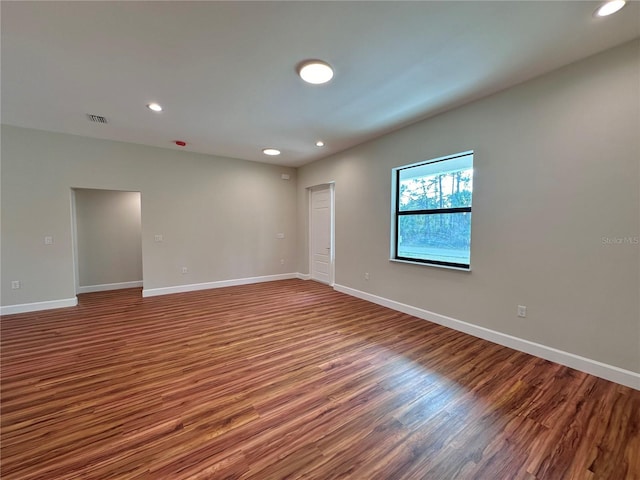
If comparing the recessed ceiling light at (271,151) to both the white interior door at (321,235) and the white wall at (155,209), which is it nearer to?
the white wall at (155,209)

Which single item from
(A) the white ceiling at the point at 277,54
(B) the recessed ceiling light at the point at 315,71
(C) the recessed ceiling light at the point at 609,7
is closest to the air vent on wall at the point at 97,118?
(A) the white ceiling at the point at 277,54

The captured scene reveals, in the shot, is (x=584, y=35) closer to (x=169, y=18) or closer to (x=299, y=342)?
(x=169, y=18)

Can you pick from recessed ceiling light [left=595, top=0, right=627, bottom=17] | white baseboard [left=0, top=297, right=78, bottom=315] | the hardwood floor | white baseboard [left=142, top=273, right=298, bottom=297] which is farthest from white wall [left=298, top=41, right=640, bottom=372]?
white baseboard [left=0, top=297, right=78, bottom=315]

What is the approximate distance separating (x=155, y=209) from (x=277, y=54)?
4.00 meters

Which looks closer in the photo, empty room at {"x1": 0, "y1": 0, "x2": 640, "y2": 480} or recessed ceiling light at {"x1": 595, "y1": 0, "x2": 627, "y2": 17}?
empty room at {"x1": 0, "y1": 0, "x2": 640, "y2": 480}

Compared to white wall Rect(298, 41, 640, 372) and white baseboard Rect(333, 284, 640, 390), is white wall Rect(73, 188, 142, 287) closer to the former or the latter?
white baseboard Rect(333, 284, 640, 390)

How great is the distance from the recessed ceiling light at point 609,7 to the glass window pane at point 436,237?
1.88m

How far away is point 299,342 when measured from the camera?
2.86m

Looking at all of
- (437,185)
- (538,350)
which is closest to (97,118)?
(437,185)

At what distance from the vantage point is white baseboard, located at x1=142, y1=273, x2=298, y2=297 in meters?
4.84

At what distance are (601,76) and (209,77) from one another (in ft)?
11.8

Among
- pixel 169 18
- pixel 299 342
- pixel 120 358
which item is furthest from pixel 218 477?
pixel 169 18

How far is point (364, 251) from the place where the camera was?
15.0ft

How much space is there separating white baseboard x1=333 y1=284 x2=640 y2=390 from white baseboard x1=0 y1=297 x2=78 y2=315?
551 centimetres
